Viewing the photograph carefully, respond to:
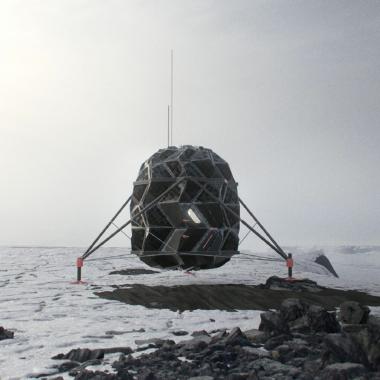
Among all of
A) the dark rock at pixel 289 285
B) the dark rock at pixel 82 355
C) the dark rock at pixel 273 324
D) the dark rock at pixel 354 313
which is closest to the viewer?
the dark rock at pixel 82 355

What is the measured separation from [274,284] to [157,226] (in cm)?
391

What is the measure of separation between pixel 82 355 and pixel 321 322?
3.65 m

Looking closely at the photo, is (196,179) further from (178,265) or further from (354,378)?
(354,378)

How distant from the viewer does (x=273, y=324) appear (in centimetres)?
699

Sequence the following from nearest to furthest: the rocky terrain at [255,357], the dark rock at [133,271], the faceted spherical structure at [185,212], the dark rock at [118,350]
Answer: the rocky terrain at [255,357], the dark rock at [118,350], the faceted spherical structure at [185,212], the dark rock at [133,271]

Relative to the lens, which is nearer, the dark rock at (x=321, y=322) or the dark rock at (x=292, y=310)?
the dark rock at (x=321, y=322)

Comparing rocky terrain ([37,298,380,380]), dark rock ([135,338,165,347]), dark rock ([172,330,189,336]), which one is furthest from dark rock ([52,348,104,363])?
dark rock ([172,330,189,336])

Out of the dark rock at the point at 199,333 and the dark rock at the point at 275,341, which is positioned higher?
the dark rock at the point at 275,341

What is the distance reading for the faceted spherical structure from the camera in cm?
1319

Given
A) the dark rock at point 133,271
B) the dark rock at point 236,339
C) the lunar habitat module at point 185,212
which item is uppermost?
the lunar habitat module at point 185,212

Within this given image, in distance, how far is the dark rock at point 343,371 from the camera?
4.78m

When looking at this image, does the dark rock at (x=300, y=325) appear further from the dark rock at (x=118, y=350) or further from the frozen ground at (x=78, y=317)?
the dark rock at (x=118, y=350)

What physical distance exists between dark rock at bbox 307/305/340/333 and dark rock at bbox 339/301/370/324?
80 cm

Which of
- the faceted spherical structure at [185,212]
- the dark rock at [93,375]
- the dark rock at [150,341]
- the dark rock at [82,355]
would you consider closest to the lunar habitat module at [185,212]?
the faceted spherical structure at [185,212]
